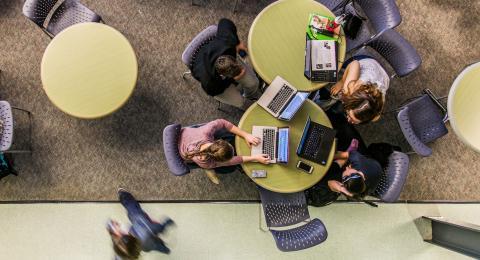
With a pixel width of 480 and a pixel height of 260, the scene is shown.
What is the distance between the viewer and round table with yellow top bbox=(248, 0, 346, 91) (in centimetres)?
309

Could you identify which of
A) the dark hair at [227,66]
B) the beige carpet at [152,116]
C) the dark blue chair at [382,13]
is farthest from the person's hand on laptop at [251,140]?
the dark blue chair at [382,13]

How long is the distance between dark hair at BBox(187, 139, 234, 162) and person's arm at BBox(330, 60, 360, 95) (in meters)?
1.03

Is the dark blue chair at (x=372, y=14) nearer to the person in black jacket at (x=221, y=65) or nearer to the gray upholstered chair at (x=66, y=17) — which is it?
the person in black jacket at (x=221, y=65)

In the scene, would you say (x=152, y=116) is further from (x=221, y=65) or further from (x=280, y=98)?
(x=280, y=98)

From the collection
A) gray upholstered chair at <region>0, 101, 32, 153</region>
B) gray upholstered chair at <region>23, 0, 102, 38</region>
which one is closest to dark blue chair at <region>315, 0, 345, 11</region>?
gray upholstered chair at <region>23, 0, 102, 38</region>

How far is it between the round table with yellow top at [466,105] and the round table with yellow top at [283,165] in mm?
1090

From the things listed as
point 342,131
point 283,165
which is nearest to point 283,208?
point 283,165

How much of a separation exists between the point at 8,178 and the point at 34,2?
1649mm

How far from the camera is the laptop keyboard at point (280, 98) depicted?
3.05 metres

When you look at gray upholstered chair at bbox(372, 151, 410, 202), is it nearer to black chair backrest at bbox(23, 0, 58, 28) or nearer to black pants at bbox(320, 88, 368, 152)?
black pants at bbox(320, 88, 368, 152)

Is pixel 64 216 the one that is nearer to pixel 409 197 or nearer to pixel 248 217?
pixel 248 217

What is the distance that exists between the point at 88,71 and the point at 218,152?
1328mm

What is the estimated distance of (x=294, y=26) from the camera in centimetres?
316

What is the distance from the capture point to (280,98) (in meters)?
3.05
